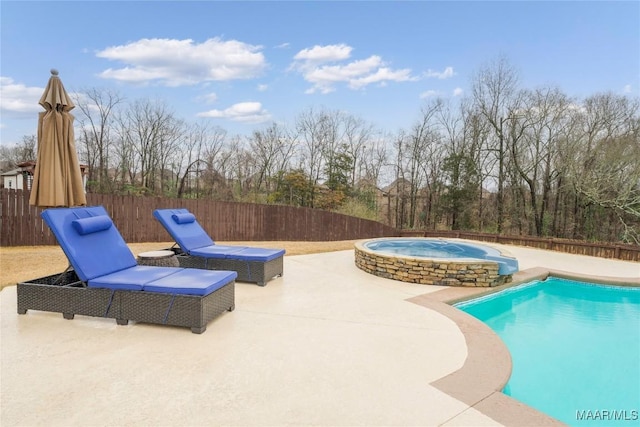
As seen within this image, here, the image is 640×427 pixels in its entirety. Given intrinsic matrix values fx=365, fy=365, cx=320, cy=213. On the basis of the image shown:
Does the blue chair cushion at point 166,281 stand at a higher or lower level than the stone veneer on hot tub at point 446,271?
higher

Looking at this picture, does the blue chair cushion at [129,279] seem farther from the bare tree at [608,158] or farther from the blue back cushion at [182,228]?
the bare tree at [608,158]

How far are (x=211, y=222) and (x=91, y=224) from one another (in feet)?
25.3

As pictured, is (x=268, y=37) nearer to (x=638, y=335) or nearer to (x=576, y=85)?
(x=576, y=85)

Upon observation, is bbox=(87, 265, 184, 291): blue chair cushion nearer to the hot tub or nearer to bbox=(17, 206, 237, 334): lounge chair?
bbox=(17, 206, 237, 334): lounge chair

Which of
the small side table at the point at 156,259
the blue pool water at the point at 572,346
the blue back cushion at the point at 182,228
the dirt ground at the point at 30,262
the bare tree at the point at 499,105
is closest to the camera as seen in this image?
the blue pool water at the point at 572,346

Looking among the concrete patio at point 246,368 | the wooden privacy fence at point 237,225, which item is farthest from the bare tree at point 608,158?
the concrete patio at point 246,368

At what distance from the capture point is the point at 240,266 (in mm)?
5621

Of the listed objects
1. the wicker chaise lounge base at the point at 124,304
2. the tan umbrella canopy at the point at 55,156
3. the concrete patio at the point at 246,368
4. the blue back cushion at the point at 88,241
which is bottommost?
the concrete patio at the point at 246,368

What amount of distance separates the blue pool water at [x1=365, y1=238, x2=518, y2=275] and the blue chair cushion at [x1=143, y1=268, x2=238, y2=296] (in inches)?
154

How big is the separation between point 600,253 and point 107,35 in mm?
17721

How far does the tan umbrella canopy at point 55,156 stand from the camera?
440cm

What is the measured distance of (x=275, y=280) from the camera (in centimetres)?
602

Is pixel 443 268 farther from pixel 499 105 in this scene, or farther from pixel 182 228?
pixel 499 105

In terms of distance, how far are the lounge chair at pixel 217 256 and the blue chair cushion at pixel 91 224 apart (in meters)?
1.17
